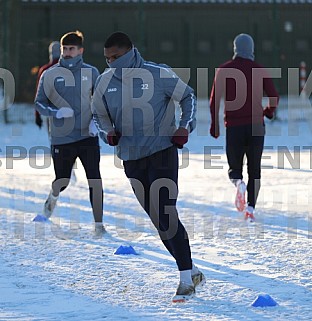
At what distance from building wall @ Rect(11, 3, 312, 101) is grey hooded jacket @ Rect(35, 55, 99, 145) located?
62.8ft

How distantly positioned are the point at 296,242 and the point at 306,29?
2288cm

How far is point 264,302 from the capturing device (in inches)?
237

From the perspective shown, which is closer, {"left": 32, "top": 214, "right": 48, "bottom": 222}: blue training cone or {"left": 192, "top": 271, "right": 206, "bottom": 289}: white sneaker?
{"left": 192, "top": 271, "right": 206, "bottom": 289}: white sneaker

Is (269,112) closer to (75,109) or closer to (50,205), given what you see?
(75,109)

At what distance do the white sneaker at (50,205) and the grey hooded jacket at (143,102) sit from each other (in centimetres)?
319

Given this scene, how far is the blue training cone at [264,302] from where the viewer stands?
19.8 ft

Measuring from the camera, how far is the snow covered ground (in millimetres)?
6086

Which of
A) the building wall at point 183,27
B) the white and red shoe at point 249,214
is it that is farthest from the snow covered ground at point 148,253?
the building wall at point 183,27

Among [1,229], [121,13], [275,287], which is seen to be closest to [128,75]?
[275,287]

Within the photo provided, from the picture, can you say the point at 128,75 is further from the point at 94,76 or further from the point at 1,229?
the point at 1,229

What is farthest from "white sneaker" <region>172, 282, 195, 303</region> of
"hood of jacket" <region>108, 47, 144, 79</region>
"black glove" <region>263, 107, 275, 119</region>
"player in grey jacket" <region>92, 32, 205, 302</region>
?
"black glove" <region>263, 107, 275, 119</region>

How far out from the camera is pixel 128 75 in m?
6.31
